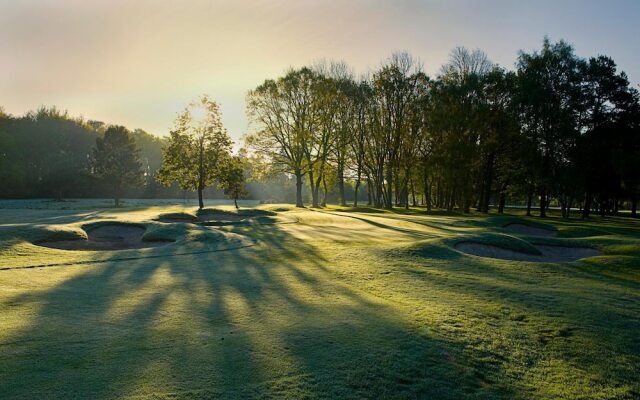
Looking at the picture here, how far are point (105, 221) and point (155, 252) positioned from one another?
12.0m

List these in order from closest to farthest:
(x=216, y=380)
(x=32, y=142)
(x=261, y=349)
Answer: 1. (x=216, y=380)
2. (x=261, y=349)
3. (x=32, y=142)

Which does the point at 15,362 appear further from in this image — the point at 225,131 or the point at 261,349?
the point at 225,131

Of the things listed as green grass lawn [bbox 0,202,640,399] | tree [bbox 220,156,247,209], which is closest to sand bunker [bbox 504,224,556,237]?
green grass lawn [bbox 0,202,640,399]

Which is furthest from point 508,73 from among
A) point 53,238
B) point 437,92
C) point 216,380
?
point 216,380

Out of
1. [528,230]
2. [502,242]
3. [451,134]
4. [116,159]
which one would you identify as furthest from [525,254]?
[116,159]

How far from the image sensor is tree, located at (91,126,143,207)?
73625mm

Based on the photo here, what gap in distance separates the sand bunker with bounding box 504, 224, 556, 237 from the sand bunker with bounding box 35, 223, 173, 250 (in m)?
29.1

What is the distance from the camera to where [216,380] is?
582 cm

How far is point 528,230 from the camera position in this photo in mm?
35188

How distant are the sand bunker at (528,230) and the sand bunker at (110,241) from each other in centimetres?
2914

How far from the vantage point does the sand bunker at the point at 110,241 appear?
21.3 metres

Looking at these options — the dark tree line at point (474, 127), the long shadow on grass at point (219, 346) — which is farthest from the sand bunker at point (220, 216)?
the long shadow on grass at point (219, 346)

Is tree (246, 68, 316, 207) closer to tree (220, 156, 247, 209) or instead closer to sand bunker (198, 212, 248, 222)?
tree (220, 156, 247, 209)

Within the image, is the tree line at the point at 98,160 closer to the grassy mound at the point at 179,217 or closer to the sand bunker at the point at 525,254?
the grassy mound at the point at 179,217
